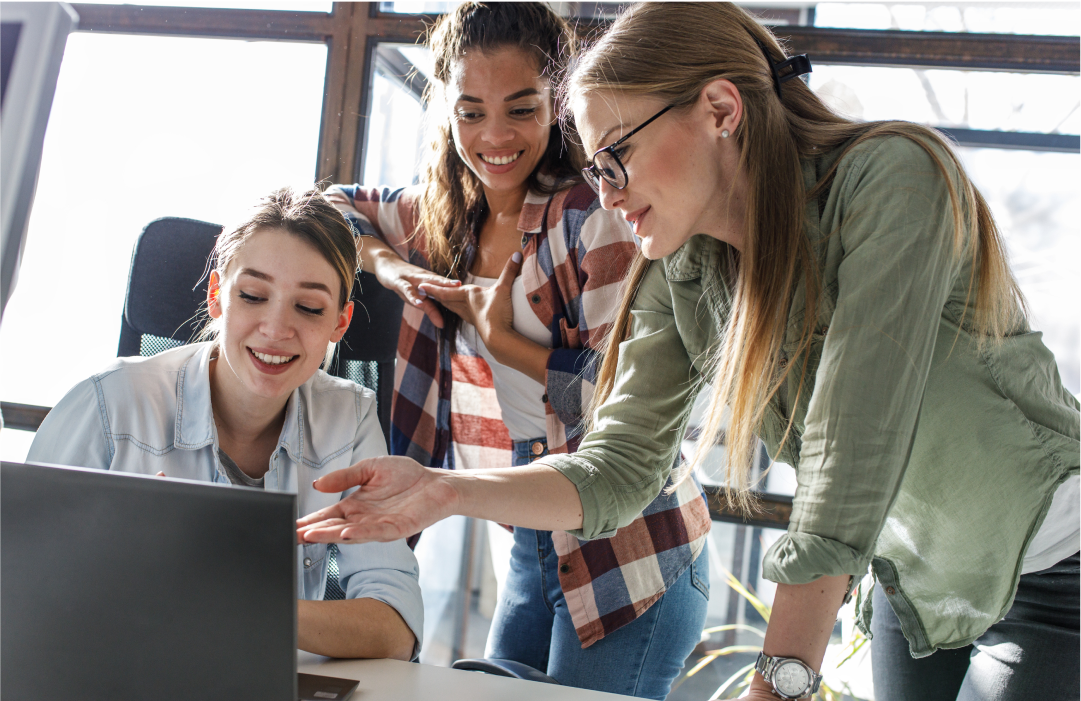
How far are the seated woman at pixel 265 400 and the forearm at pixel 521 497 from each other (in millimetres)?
265

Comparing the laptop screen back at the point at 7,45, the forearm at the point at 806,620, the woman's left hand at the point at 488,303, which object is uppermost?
the laptop screen back at the point at 7,45

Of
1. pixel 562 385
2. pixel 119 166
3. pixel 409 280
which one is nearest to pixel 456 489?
pixel 562 385

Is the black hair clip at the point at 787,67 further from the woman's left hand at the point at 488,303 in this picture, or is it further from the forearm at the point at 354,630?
the forearm at the point at 354,630

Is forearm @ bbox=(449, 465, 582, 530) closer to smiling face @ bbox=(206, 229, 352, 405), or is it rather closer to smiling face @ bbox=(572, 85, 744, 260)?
smiling face @ bbox=(572, 85, 744, 260)

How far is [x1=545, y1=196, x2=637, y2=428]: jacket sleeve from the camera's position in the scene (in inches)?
52.4

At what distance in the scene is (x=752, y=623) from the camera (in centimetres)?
245

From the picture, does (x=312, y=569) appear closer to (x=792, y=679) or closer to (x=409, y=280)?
(x=409, y=280)

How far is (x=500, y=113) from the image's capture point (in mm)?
1471

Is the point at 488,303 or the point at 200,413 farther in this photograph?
the point at 488,303

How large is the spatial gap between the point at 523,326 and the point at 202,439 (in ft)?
1.95

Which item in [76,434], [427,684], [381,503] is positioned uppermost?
[76,434]

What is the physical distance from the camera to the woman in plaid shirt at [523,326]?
1.31 meters

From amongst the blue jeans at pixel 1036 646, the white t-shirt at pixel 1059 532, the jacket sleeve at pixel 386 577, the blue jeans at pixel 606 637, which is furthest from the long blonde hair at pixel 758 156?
the jacket sleeve at pixel 386 577

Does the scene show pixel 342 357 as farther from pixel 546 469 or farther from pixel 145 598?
pixel 145 598
